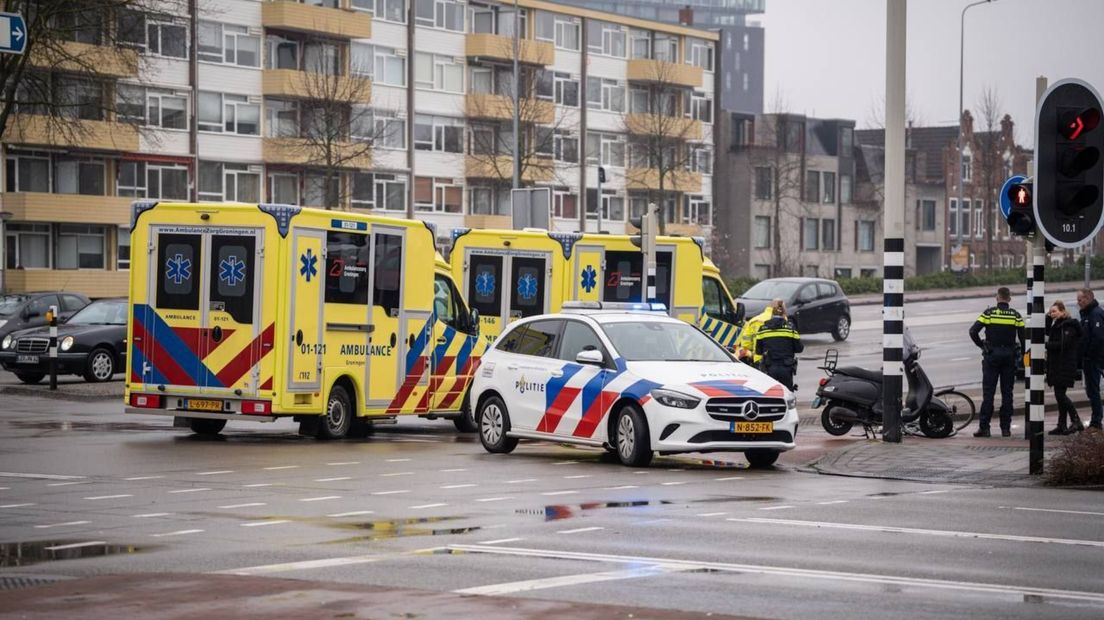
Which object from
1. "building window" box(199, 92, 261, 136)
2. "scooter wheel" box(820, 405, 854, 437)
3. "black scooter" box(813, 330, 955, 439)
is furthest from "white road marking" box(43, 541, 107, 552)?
"building window" box(199, 92, 261, 136)

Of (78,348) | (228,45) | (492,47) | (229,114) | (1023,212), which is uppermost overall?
(492,47)

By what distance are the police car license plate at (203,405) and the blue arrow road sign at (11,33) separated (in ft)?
20.2

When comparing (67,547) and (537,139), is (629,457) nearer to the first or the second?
(67,547)

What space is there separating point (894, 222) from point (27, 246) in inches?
2071

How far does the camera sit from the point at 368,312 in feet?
76.3

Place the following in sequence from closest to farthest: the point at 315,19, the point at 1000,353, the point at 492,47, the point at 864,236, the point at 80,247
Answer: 1. the point at 1000,353
2. the point at 80,247
3. the point at 315,19
4. the point at 492,47
5. the point at 864,236

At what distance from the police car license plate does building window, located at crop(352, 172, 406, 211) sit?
54562 mm

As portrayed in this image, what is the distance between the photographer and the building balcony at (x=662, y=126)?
3499 inches

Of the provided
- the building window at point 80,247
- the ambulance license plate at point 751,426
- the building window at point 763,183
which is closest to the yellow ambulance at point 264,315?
the ambulance license plate at point 751,426

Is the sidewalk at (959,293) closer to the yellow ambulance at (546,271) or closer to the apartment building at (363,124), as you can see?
the apartment building at (363,124)

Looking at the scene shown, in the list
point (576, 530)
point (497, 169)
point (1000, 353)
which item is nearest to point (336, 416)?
point (1000, 353)

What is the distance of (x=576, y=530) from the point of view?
12500 millimetres

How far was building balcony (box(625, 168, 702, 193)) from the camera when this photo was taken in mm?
90750

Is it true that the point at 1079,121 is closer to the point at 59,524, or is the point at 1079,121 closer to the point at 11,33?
the point at 59,524
